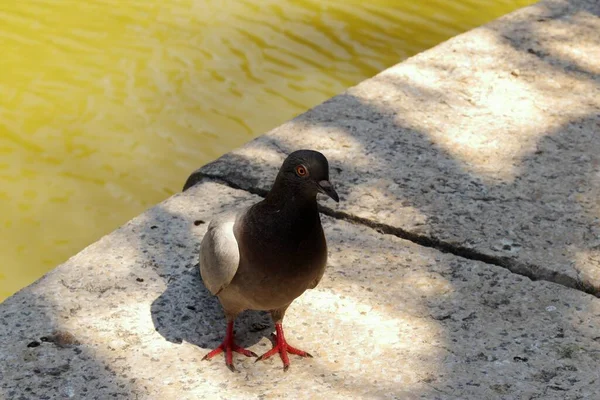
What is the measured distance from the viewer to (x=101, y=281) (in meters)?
2.80

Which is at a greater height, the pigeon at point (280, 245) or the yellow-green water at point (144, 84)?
the pigeon at point (280, 245)

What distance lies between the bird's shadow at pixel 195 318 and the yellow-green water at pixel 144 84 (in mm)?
1276

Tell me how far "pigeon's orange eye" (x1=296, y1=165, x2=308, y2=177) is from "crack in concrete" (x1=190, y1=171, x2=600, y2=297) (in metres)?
0.84

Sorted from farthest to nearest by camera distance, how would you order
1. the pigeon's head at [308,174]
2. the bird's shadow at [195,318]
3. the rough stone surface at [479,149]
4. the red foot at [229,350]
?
the rough stone surface at [479,149], the bird's shadow at [195,318], the red foot at [229,350], the pigeon's head at [308,174]

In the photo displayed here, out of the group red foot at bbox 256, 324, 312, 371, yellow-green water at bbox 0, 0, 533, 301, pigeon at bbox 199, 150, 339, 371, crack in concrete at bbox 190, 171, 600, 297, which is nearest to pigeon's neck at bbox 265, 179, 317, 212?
pigeon at bbox 199, 150, 339, 371

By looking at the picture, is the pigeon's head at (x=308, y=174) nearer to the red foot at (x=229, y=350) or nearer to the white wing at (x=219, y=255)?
the white wing at (x=219, y=255)

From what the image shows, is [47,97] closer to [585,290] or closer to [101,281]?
[101,281]

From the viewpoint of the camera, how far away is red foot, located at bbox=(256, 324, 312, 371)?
8.26 ft

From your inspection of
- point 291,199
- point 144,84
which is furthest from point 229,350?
point 144,84

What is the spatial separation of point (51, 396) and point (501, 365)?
1334 millimetres

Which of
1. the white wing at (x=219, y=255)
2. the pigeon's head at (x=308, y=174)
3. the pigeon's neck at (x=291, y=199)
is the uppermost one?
the pigeon's head at (x=308, y=174)

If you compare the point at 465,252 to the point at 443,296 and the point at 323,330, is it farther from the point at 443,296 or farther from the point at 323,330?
the point at 323,330

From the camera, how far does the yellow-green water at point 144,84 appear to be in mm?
4301

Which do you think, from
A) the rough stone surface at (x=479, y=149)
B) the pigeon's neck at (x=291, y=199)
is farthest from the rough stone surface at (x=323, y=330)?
the pigeon's neck at (x=291, y=199)
